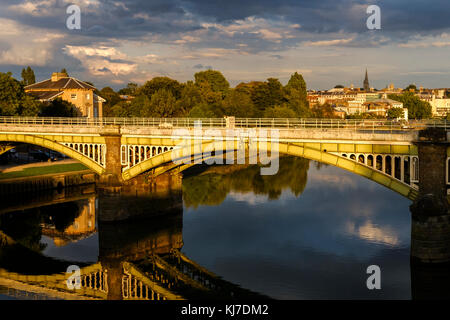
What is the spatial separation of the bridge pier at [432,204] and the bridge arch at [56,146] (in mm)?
29051

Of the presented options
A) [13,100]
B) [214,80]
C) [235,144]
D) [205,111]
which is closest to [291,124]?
[235,144]

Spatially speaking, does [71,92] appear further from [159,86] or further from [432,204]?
[432,204]

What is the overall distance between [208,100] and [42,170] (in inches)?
2248

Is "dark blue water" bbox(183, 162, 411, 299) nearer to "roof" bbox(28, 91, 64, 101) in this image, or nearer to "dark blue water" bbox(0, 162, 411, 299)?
"dark blue water" bbox(0, 162, 411, 299)

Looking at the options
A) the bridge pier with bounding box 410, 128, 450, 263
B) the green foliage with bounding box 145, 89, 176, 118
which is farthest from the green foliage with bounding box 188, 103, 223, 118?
the bridge pier with bounding box 410, 128, 450, 263

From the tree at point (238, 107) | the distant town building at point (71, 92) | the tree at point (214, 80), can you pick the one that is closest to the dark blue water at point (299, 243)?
the tree at point (238, 107)

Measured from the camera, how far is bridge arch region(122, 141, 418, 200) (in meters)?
36.1

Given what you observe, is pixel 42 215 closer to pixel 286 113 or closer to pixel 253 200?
pixel 253 200

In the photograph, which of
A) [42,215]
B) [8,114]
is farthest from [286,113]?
[42,215]

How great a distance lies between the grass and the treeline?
26417 mm

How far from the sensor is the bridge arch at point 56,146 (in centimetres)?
5169

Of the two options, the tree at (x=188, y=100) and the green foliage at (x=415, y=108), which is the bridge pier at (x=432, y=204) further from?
the green foliage at (x=415, y=108)

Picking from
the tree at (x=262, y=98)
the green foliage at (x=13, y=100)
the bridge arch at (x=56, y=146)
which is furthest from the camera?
the tree at (x=262, y=98)

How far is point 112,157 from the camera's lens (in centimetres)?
4978
